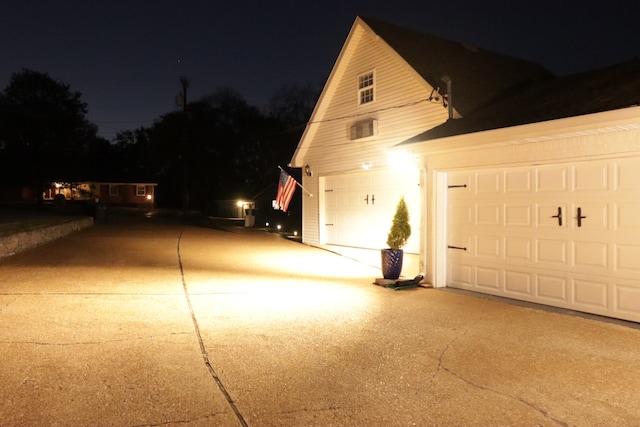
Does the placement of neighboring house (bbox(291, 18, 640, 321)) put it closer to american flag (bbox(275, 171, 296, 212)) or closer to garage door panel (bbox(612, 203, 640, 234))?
garage door panel (bbox(612, 203, 640, 234))

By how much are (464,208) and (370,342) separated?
4.20 metres

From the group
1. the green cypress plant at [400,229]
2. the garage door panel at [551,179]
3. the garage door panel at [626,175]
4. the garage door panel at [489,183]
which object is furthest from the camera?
the green cypress plant at [400,229]

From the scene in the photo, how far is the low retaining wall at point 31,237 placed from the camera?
12.7m

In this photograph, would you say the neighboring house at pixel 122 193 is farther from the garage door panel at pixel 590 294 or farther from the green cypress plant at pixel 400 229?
the garage door panel at pixel 590 294

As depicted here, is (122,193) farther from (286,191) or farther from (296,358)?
(296,358)

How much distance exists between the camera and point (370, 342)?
602 centimetres

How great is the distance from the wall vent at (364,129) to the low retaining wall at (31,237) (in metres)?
9.65

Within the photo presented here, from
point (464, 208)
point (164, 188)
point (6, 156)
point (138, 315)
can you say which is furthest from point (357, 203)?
point (164, 188)

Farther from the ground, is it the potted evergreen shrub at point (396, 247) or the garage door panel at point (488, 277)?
the potted evergreen shrub at point (396, 247)

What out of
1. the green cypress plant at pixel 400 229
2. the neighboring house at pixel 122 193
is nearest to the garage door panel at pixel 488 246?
the green cypress plant at pixel 400 229

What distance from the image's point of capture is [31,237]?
571 inches

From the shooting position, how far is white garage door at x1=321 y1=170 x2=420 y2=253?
45.6 feet

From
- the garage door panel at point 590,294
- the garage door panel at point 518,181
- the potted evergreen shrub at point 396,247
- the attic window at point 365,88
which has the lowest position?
the garage door panel at point 590,294

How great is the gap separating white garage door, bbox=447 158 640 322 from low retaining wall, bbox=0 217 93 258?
10622 millimetres
